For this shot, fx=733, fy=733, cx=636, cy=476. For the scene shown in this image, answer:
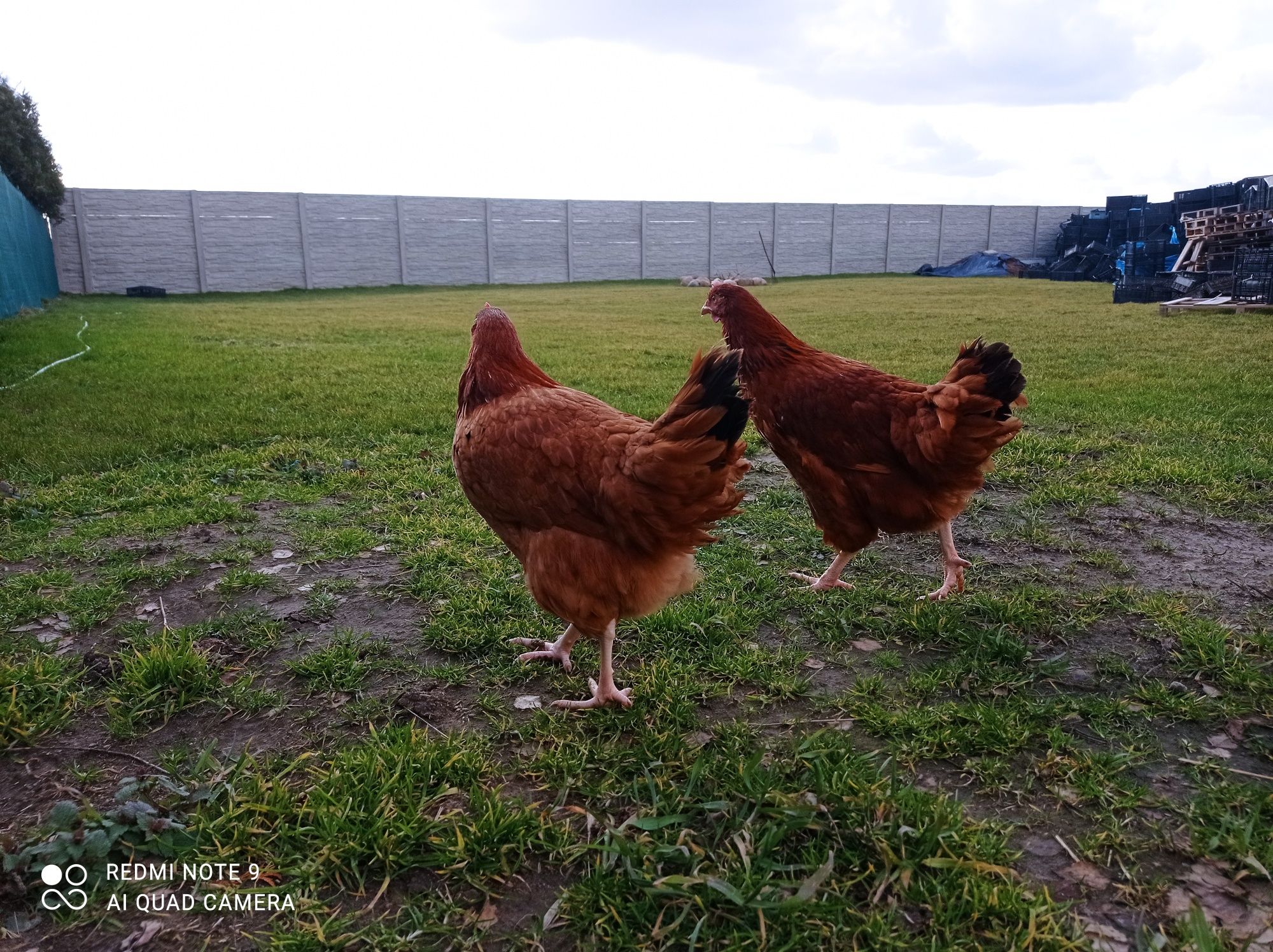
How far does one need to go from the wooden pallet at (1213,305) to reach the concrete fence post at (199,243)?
28.4 metres

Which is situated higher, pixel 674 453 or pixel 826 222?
pixel 826 222

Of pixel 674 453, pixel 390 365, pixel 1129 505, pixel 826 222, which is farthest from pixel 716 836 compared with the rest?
pixel 826 222

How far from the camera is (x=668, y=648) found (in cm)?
320

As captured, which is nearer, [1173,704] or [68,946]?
[68,946]

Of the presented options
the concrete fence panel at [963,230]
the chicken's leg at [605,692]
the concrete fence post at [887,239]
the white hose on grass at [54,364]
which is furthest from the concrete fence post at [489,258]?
the chicken's leg at [605,692]

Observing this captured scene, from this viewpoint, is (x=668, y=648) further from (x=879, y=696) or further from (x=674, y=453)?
(x=674, y=453)

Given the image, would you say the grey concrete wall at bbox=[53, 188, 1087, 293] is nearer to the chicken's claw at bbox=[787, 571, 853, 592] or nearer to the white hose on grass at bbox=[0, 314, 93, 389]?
the white hose on grass at bbox=[0, 314, 93, 389]

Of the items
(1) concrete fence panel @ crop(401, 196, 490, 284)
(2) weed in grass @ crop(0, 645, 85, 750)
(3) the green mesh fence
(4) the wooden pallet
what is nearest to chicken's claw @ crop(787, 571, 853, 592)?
(2) weed in grass @ crop(0, 645, 85, 750)

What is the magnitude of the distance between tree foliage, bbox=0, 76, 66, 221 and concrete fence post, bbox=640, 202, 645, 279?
20022mm

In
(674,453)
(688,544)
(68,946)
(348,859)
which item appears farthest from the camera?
(688,544)

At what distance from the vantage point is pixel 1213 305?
1317 cm

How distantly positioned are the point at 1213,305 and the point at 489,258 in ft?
79.8

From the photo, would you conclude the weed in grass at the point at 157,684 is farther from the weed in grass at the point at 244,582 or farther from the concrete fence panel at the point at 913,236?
the concrete fence panel at the point at 913,236

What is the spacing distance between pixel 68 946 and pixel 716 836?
168 centimetres
